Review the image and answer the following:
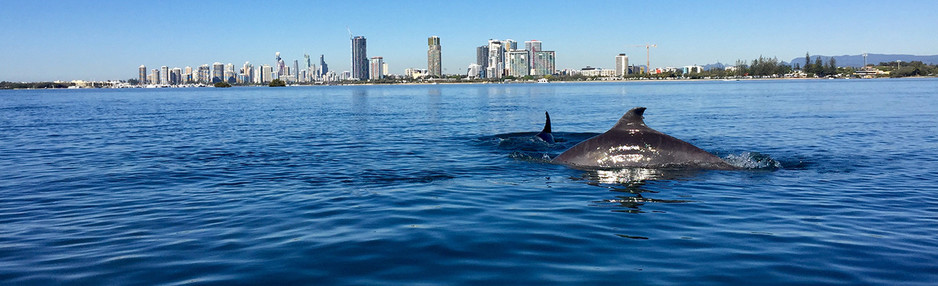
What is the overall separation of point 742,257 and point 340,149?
18198 mm

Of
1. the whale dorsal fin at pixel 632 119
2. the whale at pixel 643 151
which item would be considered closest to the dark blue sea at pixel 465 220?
the whale at pixel 643 151

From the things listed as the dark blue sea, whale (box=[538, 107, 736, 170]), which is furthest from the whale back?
the dark blue sea

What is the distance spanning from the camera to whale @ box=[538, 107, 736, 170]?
623 inches

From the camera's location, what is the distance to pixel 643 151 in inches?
626

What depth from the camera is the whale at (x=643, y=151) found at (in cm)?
1582

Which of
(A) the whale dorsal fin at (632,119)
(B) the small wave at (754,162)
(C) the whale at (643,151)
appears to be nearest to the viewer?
(A) the whale dorsal fin at (632,119)

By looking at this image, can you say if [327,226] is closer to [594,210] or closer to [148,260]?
[148,260]

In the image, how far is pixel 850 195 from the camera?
12805 mm

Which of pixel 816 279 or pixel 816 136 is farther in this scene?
pixel 816 136

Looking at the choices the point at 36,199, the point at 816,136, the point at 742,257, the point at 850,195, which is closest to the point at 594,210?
the point at 742,257

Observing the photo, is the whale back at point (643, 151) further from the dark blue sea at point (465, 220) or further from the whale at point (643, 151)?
the dark blue sea at point (465, 220)

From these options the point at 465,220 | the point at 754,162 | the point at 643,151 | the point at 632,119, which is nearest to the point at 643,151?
the point at 643,151

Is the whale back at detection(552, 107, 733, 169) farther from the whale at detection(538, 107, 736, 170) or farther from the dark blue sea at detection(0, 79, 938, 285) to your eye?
the dark blue sea at detection(0, 79, 938, 285)

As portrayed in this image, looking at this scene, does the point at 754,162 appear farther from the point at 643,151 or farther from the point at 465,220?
the point at 465,220
